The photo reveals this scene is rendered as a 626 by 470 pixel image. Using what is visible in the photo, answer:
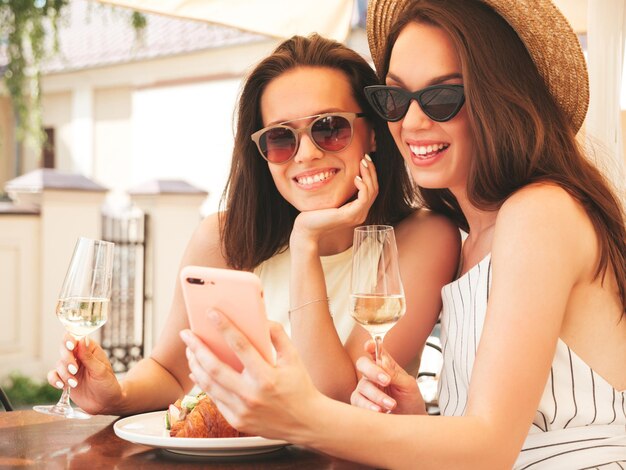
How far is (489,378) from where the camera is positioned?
1.78 m

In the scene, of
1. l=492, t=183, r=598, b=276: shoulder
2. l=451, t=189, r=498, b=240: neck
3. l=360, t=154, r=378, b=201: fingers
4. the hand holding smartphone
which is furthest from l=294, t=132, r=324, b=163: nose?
the hand holding smartphone

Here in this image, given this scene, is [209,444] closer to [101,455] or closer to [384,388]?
[101,455]

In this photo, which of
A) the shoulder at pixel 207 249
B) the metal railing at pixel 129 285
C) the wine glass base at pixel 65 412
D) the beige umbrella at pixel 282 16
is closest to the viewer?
the wine glass base at pixel 65 412

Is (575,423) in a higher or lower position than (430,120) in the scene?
lower

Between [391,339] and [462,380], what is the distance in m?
0.34

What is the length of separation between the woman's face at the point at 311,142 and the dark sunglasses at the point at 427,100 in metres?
0.46

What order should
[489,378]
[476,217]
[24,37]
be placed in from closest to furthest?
[489,378] < [476,217] < [24,37]

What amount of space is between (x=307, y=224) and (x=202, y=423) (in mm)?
883

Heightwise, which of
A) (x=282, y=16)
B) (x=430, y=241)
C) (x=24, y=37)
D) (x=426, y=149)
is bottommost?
(x=430, y=241)

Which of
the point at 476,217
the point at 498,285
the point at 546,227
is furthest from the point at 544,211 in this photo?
the point at 476,217

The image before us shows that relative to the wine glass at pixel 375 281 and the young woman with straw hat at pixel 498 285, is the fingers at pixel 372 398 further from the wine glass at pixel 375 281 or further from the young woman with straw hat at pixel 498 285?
the wine glass at pixel 375 281

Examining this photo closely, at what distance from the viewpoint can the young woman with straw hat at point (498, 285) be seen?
1.63 meters

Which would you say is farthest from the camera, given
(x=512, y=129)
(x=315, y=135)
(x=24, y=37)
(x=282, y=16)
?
(x=24, y=37)

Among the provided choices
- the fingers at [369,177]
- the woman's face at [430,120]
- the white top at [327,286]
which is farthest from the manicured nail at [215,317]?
the white top at [327,286]
